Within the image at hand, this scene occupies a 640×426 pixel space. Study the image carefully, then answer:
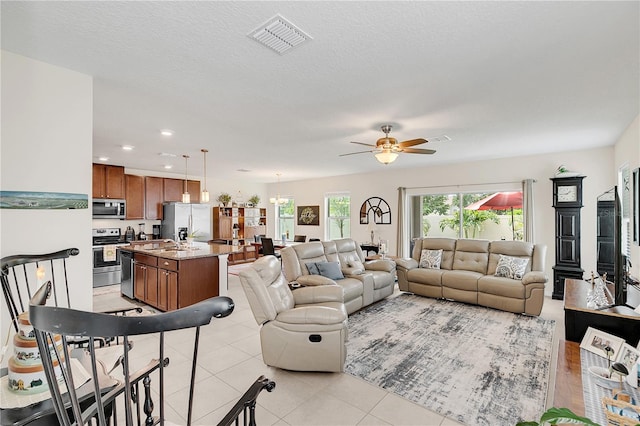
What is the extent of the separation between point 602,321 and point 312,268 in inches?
122

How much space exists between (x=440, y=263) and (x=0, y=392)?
5547 millimetres

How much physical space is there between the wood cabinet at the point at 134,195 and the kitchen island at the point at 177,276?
2160mm

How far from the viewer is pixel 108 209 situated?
6.48 meters

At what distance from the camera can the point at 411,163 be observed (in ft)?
21.6

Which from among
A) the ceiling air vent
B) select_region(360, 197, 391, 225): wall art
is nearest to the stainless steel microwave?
select_region(360, 197, 391, 225): wall art

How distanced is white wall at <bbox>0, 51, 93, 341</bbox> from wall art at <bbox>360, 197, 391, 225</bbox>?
637 centimetres

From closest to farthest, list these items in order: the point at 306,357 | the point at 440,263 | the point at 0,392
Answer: the point at 0,392 → the point at 306,357 → the point at 440,263

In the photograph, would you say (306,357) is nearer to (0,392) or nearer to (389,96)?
(0,392)

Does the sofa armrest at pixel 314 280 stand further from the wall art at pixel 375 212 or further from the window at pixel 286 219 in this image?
the window at pixel 286 219

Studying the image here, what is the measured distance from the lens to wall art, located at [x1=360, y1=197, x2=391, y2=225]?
7782 millimetres

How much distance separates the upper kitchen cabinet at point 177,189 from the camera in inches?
301

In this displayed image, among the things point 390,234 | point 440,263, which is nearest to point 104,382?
point 440,263

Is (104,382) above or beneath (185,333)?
above

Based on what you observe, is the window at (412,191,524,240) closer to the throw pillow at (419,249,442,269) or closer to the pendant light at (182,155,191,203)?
the throw pillow at (419,249,442,269)
